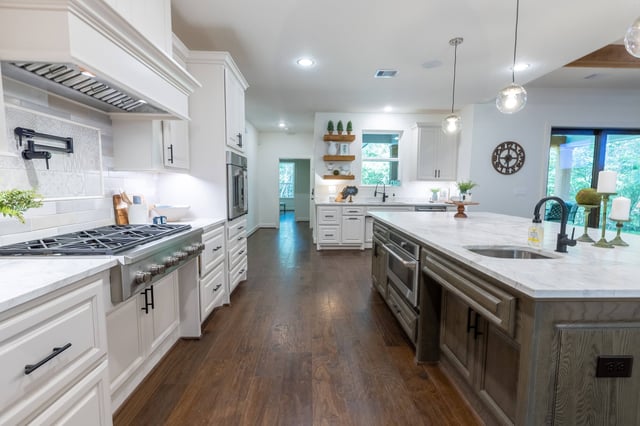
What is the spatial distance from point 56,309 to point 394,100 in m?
5.09

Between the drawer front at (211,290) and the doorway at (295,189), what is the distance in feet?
21.8

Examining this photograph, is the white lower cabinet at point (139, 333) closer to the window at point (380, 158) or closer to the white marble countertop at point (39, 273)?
the white marble countertop at point (39, 273)

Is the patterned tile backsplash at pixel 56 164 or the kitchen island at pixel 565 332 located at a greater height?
the patterned tile backsplash at pixel 56 164

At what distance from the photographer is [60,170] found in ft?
5.29

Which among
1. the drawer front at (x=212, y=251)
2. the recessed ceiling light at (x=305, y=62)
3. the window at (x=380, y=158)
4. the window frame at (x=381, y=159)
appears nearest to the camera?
the drawer front at (x=212, y=251)

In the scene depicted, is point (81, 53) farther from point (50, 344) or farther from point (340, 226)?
point (340, 226)

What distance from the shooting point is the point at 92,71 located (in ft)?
4.00

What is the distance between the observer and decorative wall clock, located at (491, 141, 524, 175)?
5047 mm

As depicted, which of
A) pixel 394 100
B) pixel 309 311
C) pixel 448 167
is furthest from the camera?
pixel 448 167

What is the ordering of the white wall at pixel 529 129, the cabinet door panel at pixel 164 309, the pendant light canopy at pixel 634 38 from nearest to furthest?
the pendant light canopy at pixel 634 38, the cabinet door panel at pixel 164 309, the white wall at pixel 529 129

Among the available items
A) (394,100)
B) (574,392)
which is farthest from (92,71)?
(394,100)

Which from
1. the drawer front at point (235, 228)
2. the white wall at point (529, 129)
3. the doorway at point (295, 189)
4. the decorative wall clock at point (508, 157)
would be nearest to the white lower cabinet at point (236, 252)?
the drawer front at point (235, 228)

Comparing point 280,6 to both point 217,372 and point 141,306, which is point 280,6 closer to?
point 141,306

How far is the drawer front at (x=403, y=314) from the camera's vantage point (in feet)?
6.70
